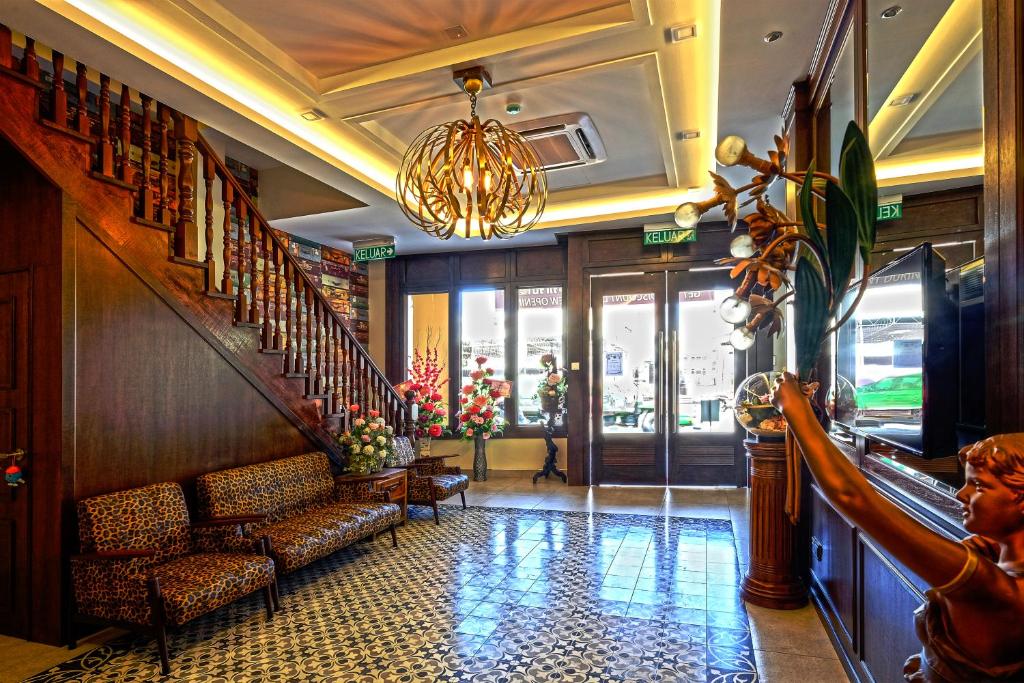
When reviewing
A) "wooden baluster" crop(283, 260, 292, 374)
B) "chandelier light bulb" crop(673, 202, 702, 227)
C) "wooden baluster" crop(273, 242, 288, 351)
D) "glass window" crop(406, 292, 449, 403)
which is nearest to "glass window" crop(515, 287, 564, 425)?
"glass window" crop(406, 292, 449, 403)

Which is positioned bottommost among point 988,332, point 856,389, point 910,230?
point 856,389

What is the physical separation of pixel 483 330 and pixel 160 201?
5406 mm

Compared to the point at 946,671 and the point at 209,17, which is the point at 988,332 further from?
the point at 209,17

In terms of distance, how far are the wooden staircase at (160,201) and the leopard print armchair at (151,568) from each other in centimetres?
133

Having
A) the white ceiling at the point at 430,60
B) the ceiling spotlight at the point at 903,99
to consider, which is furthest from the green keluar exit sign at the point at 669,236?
the ceiling spotlight at the point at 903,99

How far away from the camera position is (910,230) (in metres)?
2.06

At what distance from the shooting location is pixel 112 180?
3705mm

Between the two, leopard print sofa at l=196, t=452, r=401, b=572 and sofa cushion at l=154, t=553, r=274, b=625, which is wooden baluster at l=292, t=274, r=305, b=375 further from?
sofa cushion at l=154, t=553, r=274, b=625

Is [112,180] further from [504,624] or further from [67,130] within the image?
[504,624]

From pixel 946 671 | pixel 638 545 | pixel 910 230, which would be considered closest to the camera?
pixel 946 671

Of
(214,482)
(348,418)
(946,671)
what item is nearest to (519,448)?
(348,418)

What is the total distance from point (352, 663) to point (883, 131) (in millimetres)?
3591

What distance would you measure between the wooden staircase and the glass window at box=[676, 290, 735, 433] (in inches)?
176

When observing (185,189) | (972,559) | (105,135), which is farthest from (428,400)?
(972,559)
